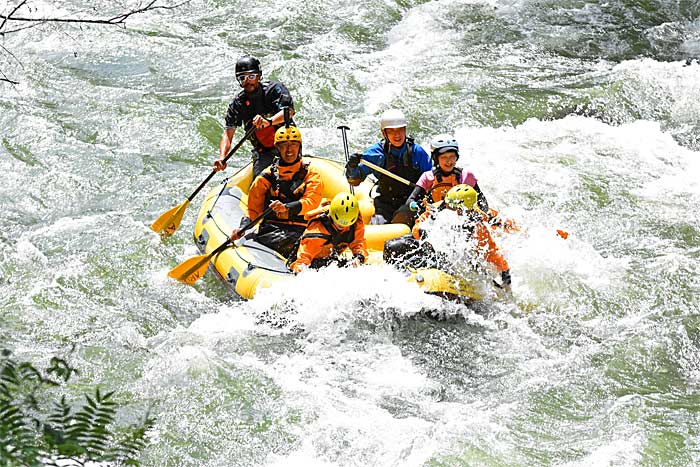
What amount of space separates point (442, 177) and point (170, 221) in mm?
2742

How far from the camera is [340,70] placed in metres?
13.4

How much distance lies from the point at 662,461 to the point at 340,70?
341 inches

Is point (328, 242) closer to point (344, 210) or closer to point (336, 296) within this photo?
point (344, 210)

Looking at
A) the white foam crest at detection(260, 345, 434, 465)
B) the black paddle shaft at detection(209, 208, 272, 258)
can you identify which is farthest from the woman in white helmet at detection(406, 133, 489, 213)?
the white foam crest at detection(260, 345, 434, 465)

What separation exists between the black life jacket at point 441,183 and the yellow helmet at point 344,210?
0.86m

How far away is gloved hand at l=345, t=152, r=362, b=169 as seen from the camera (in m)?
8.34

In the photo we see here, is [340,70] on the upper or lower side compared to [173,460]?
lower

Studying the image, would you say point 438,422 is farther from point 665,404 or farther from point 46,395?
point 46,395

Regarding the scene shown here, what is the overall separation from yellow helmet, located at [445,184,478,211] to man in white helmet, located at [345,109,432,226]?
1.08 meters

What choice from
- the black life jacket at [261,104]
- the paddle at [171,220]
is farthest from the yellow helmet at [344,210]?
the paddle at [171,220]

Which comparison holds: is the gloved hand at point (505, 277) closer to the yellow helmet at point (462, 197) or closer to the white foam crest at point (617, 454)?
the yellow helmet at point (462, 197)

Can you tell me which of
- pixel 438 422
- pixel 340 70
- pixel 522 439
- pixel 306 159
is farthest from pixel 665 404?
pixel 340 70

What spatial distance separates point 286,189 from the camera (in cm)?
801

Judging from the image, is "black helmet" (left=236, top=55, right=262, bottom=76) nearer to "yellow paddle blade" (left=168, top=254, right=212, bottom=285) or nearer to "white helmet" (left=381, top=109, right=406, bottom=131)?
"white helmet" (left=381, top=109, right=406, bottom=131)
